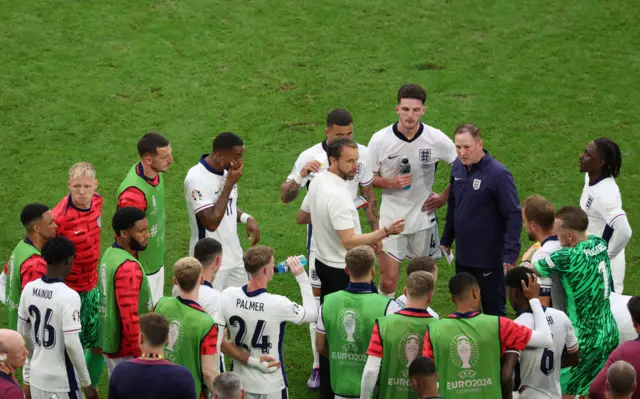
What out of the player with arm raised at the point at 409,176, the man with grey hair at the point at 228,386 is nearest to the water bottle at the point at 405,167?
the player with arm raised at the point at 409,176

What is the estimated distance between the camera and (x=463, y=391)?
19.8 ft

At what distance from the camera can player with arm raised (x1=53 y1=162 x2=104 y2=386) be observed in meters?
7.56

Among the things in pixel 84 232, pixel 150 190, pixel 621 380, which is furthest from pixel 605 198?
pixel 84 232

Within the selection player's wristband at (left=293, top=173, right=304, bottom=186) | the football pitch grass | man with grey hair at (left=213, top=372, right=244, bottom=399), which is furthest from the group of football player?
the football pitch grass

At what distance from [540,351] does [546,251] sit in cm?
106

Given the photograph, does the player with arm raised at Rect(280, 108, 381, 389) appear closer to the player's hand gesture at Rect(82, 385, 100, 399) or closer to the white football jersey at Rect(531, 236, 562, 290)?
the white football jersey at Rect(531, 236, 562, 290)

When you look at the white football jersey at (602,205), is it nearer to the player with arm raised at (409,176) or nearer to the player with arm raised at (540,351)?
the player with arm raised at (409,176)

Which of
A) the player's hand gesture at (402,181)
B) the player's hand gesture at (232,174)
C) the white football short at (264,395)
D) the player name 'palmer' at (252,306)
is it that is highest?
the player's hand gesture at (232,174)

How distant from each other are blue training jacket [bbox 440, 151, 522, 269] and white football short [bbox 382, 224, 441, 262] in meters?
0.80

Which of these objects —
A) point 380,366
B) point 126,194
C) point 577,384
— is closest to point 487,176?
point 577,384

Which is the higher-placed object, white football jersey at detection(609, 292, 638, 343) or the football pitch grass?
the football pitch grass

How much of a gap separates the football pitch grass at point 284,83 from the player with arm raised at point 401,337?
4.36 m

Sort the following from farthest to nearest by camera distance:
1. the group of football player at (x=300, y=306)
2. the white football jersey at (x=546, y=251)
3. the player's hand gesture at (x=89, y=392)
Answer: the white football jersey at (x=546, y=251) < the player's hand gesture at (x=89, y=392) < the group of football player at (x=300, y=306)

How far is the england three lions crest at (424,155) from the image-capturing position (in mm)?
8852
